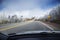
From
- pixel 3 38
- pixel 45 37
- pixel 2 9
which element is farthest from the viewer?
pixel 2 9

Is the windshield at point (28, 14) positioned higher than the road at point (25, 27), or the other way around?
the windshield at point (28, 14)

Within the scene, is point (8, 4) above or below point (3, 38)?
above

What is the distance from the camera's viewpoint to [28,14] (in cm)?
272

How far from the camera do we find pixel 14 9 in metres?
2.82

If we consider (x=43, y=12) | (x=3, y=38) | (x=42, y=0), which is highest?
(x=42, y=0)

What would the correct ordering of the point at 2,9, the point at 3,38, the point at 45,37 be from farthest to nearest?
Result: the point at 2,9
the point at 3,38
the point at 45,37

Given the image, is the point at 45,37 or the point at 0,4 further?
the point at 0,4

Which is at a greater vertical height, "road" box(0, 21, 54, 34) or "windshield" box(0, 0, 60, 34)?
"windshield" box(0, 0, 60, 34)

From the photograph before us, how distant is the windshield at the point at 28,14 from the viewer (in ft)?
8.87

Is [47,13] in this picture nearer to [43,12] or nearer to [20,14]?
[43,12]

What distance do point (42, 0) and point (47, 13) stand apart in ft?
0.72

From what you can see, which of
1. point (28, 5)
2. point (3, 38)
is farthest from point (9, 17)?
point (3, 38)

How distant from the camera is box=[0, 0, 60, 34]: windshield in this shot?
270 centimetres

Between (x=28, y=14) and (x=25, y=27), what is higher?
(x=28, y=14)
